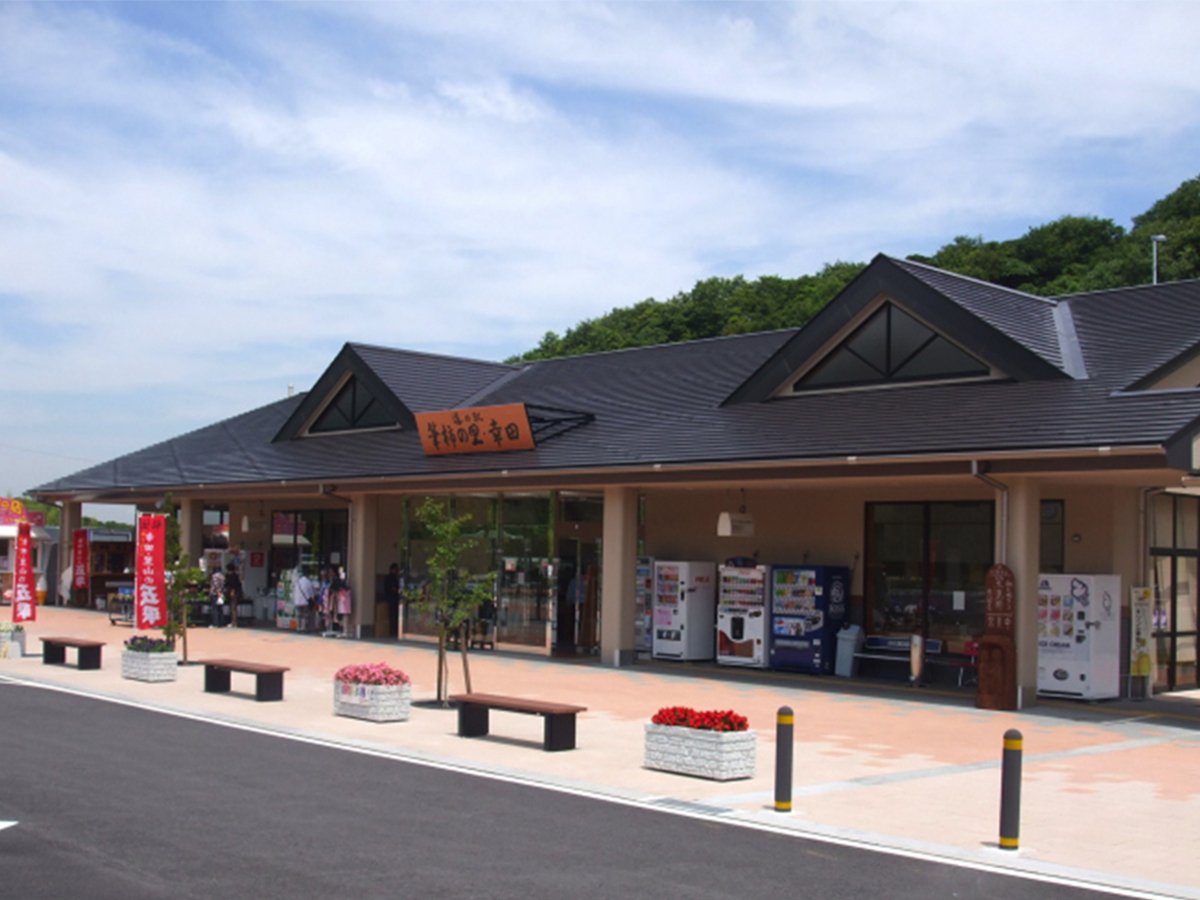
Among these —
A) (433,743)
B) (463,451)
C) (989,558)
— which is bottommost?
(433,743)

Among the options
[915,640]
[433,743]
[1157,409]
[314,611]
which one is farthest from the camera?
[314,611]

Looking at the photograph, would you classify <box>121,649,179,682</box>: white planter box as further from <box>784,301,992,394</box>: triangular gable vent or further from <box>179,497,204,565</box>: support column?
<box>179,497,204,565</box>: support column

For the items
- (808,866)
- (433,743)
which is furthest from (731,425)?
(808,866)

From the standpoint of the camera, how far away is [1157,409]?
52.1 feet

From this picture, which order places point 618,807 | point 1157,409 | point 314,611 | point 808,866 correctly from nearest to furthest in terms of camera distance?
1. point 808,866
2. point 618,807
3. point 1157,409
4. point 314,611

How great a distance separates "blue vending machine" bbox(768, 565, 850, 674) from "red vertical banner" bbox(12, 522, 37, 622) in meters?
13.3

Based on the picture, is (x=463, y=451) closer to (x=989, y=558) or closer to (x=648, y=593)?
(x=648, y=593)

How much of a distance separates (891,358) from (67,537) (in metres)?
27.4

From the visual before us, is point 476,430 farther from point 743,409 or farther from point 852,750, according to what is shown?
point 852,750

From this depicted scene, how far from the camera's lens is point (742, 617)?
2261cm

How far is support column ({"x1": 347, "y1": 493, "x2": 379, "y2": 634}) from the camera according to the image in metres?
27.6

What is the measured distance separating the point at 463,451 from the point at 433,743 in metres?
11.9

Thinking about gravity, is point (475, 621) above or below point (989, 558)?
below

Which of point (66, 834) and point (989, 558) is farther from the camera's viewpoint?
point (989, 558)
